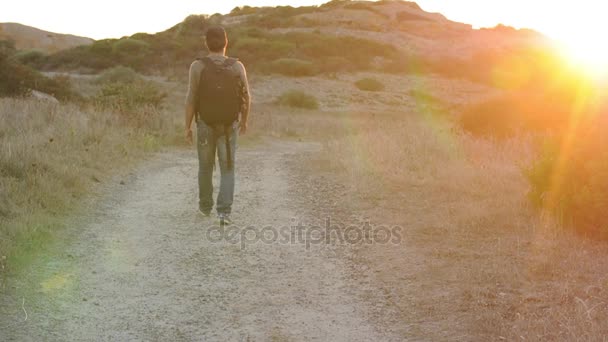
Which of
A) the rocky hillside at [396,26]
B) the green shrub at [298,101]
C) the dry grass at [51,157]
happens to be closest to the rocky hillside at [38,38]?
the rocky hillside at [396,26]

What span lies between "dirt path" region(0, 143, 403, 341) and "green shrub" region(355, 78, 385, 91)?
28.3m

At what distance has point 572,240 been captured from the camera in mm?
5992

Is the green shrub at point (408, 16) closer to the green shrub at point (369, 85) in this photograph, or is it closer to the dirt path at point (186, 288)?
the green shrub at point (369, 85)

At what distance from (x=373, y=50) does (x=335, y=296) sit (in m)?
45.6

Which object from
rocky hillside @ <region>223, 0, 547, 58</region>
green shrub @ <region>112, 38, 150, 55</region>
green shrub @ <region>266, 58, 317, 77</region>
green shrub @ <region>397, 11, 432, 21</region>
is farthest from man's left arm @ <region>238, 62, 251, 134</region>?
green shrub @ <region>397, 11, 432, 21</region>

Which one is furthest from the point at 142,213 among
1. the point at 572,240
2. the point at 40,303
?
the point at 572,240

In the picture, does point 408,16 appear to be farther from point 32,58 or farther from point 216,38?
point 216,38

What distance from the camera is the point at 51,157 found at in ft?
32.3

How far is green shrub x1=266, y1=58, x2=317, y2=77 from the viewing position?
3850cm

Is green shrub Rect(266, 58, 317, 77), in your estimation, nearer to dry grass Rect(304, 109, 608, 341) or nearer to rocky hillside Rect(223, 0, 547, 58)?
rocky hillside Rect(223, 0, 547, 58)

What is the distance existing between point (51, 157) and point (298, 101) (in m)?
20.2

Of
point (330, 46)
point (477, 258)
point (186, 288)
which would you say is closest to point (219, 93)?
point (186, 288)

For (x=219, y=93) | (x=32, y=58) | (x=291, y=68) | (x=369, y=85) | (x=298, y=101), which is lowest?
(x=298, y=101)

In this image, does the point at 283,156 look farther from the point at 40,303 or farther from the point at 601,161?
the point at 40,303
